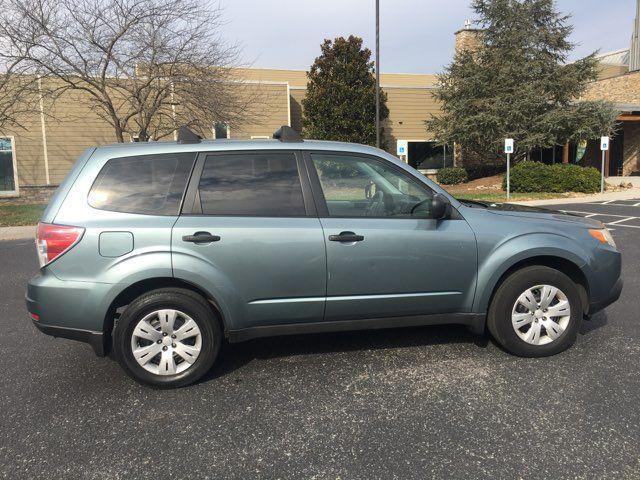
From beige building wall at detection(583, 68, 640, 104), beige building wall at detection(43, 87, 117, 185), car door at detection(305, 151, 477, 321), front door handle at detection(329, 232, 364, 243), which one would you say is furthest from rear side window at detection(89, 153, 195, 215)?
beige building wall at detection(583, 68, 640, 104)

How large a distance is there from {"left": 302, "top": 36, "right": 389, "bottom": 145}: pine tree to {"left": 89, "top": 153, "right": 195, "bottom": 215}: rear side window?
19.8 meters

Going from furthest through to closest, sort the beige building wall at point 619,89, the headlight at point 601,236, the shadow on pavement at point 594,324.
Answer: the beige building wall at point 619,89
the shadow on pavement at point 594,324
the headlight at point 601,236

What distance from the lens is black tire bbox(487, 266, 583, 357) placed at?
12.6ft

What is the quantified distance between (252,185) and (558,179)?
2024cm

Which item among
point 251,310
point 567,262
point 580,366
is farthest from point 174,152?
point 580,366

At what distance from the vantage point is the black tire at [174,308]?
342 cm

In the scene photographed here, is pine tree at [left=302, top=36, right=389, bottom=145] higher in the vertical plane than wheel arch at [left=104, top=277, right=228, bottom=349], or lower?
higher

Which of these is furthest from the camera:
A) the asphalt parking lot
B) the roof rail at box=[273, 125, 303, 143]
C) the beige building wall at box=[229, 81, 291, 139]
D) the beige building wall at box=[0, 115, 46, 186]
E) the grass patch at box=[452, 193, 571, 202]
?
the beige building wall at box=[229, 81, 291, 139]

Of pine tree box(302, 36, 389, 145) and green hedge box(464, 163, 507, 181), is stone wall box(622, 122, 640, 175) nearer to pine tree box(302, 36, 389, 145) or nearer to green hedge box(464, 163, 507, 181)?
green hedge box(464, 163, 507, 181)

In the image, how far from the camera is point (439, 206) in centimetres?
366

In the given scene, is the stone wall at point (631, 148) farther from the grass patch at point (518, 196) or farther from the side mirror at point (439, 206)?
the side mirror at point (439, 206)

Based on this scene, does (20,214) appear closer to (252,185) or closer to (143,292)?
(143,292)

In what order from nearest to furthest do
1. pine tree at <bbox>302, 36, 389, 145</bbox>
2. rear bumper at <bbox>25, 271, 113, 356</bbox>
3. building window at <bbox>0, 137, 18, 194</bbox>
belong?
rear bumper at <bbox>25, 271, 113, 356</bbox> → building window at <bbox>0, 137, 18, 194</bbox> → pine tree at <bbox>302, 36, 389, 145</bbox>

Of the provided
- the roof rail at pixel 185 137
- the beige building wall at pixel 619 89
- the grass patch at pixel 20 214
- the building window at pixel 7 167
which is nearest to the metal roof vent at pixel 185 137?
the roof rail at pixel 185 137
